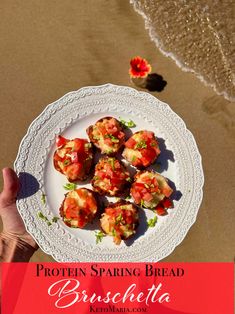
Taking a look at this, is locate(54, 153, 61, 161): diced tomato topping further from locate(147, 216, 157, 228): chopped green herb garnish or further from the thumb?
locate(147, 216, 157, 228): chopped green herb garnish

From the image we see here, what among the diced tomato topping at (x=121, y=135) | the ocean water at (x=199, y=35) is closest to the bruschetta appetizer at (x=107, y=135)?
the diced tomato topping at (x=121, y=135)

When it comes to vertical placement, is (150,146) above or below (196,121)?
below

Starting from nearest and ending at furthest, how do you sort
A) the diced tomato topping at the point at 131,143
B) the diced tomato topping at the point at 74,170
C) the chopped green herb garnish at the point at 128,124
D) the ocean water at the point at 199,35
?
the diced tomato topping at the point at 74,170 → the diced tomato topping at the point at 131,143 → the chopped green herb garnish at the point at 128,124 → the ocean water at the point at 199,35

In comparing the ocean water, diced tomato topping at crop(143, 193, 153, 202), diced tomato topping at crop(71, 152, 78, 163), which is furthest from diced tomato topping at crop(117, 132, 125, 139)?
the ocean water

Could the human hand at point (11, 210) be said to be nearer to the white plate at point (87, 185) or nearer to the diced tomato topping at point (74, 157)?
the white plate at point (87, 185)

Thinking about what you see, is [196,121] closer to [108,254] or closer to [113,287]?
[108,254]

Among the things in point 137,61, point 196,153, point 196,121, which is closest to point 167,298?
point 196,153
